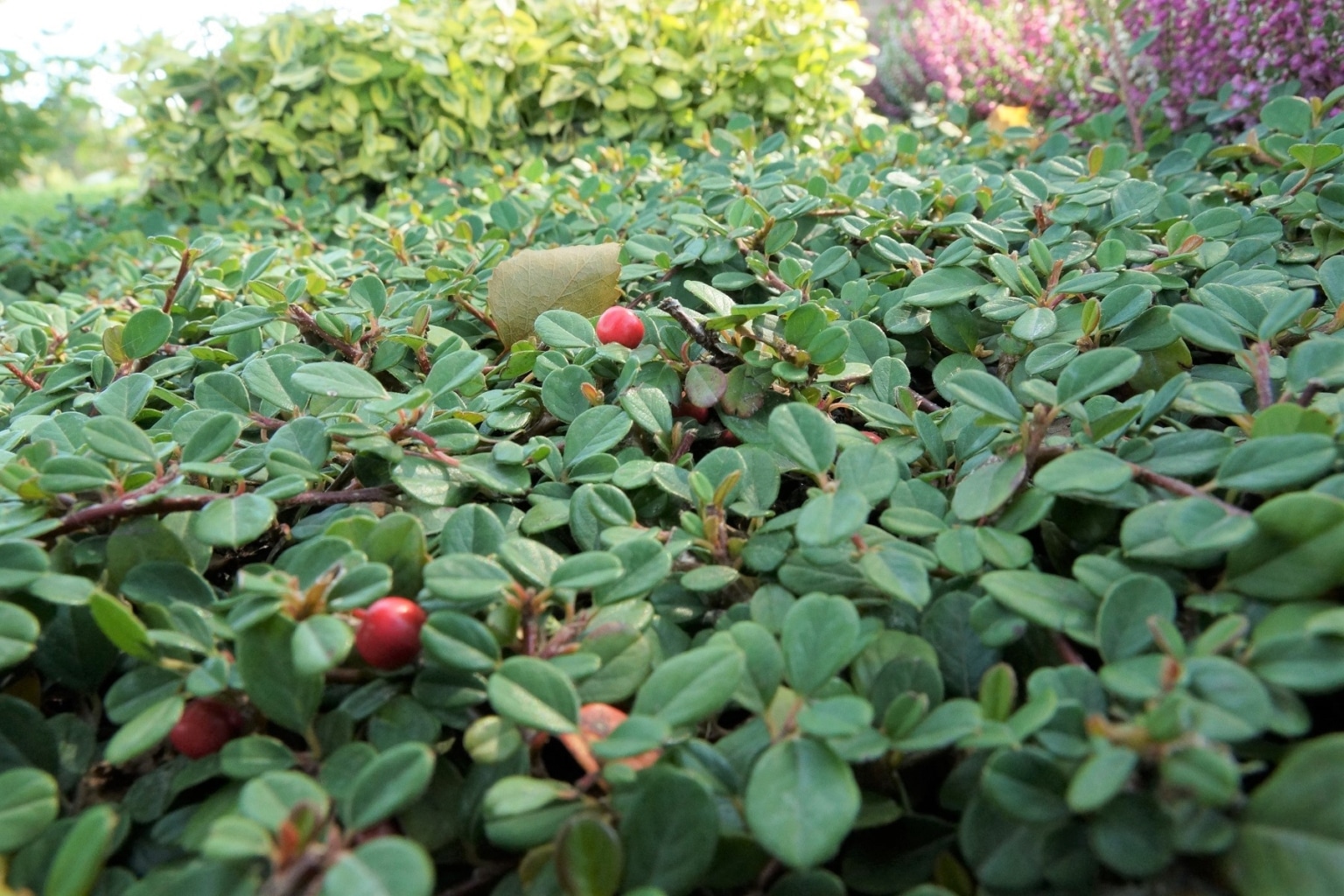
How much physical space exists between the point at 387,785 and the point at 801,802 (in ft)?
0.81

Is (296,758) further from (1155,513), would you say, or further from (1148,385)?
(1148,385)

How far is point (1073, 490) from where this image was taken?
0.64 meters

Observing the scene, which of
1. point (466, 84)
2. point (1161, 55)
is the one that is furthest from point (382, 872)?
point (466, 84)

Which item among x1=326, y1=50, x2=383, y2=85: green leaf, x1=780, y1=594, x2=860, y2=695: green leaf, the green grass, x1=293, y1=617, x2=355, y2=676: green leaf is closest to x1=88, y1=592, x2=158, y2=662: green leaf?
x1=293, y1=617, x2=355, y2=676: green leaf

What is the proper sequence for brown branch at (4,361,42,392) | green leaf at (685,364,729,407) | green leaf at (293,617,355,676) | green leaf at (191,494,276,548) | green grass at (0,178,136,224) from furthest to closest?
green grass at (0,178,136,224), brown branch at (4,361,42,392), green leaf at (685,364,729,407), green leaf at (191,494,276,548), green leaf at (293,617,355,676)

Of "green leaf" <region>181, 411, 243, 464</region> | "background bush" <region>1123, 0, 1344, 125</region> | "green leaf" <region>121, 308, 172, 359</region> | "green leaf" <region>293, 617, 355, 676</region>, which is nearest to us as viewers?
"green leaf" <region>293, 617, 355, 676</region>

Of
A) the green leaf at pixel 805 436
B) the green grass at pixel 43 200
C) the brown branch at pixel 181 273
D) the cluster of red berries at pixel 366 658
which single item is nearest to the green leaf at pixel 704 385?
the green leaf at pixel 805 436

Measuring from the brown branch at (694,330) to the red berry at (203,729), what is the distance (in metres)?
0.57

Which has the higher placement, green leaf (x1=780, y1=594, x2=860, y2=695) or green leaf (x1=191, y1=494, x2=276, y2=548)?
green leaf (x1=191, y1=494, x2=276, y2=548)

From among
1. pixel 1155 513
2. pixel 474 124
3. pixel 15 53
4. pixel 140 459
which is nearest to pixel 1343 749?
pixel 1155 513

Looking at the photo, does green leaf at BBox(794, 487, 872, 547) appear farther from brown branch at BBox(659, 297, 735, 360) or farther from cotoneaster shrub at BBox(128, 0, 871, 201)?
cotoneaster shrub at BBox(128, 0, 871, 201)

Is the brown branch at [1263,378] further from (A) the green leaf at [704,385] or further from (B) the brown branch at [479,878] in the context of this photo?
(B) the brown branch at [479,878]

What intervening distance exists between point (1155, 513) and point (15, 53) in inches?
236

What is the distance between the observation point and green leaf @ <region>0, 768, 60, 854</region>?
1.68 ft
